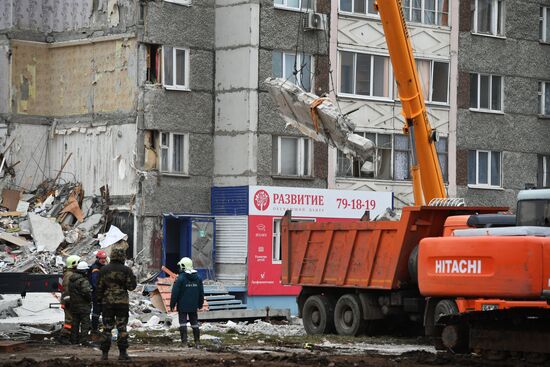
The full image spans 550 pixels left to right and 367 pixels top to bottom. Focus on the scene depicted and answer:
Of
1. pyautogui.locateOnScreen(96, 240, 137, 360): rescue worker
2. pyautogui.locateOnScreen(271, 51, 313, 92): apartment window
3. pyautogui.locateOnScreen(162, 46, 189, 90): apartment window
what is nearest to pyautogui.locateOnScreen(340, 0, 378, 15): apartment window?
pyautogui.locateOnScreen(271, 51, 313, 92): apartment window

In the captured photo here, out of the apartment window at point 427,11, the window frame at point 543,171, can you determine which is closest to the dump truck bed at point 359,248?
the apartment window at point 427,11

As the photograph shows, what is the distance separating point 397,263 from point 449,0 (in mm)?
21285

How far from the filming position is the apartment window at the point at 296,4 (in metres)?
43.0

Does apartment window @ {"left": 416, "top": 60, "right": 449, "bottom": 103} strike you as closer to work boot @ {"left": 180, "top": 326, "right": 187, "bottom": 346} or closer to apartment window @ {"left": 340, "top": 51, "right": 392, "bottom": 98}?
apartment window @ {"left": 340, "top": 51, "right": 392, "bottom": 98}

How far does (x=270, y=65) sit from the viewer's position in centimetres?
4247

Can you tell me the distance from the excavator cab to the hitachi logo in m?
1.30

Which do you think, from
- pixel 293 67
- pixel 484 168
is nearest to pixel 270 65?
pixel 293 67

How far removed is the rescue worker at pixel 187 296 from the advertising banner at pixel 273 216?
53.2 feet

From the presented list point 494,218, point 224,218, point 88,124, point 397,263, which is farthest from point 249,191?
point 494,218

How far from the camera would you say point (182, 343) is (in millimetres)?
25688

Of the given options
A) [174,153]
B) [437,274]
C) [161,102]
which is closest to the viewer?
[437,274]

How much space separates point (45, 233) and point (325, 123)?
12590 mm

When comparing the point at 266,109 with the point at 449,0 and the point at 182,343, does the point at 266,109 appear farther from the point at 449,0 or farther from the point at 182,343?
the point at 182,343

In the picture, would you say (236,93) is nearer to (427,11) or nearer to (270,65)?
(270,65)
